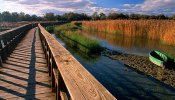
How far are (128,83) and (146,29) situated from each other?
16.9 meters

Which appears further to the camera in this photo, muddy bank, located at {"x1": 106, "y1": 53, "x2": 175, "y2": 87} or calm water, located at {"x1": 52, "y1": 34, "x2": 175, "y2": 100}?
muddy bank, located at {"x1": 106, "y1": 53, "x2": 175, "y2": 87}

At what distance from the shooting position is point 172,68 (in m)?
12.0

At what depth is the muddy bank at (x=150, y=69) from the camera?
10.4 metres

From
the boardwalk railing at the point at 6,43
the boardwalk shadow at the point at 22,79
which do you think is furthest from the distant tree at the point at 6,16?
the boardwalk shadow at the point at 22,79

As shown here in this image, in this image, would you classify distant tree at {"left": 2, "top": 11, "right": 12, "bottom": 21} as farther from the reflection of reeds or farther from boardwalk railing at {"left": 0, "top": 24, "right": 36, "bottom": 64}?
boardwalk railing at {"left": 0, "top": 24, "right": 36, "bottom": 64}

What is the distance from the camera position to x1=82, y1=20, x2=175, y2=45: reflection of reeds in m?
20.3

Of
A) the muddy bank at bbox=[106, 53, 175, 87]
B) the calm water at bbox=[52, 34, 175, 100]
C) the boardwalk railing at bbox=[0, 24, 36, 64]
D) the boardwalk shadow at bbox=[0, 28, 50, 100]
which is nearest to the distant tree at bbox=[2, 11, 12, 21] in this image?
the muddy bank at bbox=[106, 53, 175, 87]

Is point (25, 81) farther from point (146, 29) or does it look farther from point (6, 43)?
point (146, 29)

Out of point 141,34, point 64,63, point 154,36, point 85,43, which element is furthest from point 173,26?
point 64,63

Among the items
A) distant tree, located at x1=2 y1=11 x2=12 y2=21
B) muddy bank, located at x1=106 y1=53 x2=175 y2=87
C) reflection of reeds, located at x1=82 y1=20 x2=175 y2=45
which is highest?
distant tree, located at x1=2 y1=11 x2=12 y2=21

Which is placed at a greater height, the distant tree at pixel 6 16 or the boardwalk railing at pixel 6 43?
the distant tree at pixel 6 16

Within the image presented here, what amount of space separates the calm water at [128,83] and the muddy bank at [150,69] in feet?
1.56

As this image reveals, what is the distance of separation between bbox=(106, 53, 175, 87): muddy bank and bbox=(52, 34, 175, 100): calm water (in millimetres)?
475

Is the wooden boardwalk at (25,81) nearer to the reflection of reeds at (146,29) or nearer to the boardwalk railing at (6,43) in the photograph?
the boardwalk railing at (6,43)
